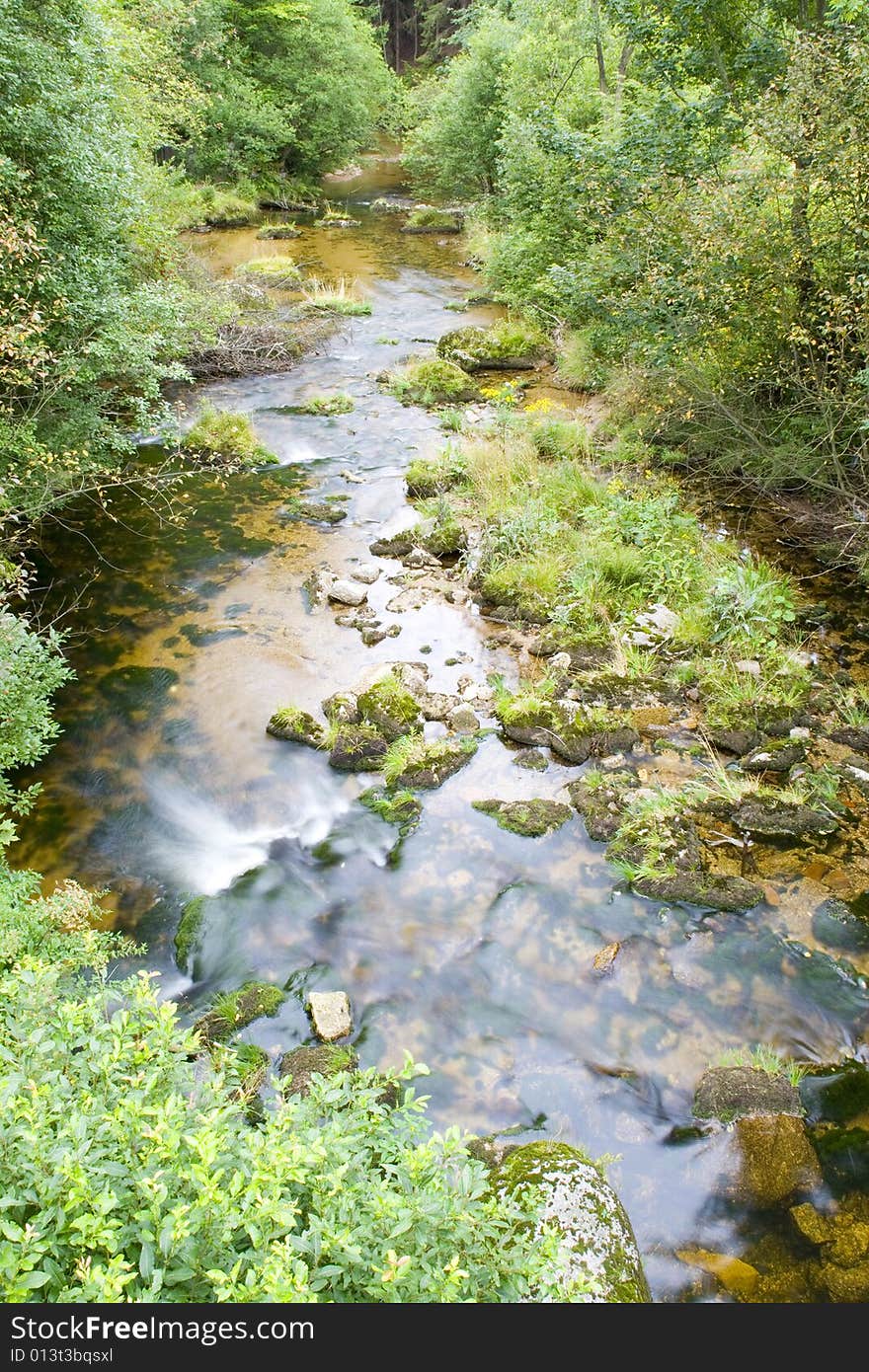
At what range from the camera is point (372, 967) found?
571 cm

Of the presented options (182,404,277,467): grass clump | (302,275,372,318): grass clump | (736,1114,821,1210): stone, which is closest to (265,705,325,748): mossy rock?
(736,1114,821,1210): stone

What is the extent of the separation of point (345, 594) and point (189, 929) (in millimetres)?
4985

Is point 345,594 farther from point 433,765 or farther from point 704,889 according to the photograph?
point 704,889

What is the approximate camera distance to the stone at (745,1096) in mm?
4578

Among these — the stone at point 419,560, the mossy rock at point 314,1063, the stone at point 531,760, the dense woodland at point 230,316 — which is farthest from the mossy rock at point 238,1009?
the stone at point 419,560

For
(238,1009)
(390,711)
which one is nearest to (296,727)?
(390,711)

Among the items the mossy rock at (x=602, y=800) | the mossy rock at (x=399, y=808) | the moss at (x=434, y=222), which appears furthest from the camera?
the moss at (x=434, y=222)

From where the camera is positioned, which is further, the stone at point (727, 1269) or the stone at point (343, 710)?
→ the stone at point (343, 710)

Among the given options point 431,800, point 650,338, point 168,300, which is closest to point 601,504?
point 650,338

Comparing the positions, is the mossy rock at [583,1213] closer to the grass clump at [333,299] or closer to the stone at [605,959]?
the stone at [605,959]

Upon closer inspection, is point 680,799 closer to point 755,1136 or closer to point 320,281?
point 755,1136

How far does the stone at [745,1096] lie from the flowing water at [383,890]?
0.48 ft

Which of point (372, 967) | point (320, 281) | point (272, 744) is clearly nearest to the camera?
point (372, 967)

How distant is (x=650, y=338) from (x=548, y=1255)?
33.8 feet
